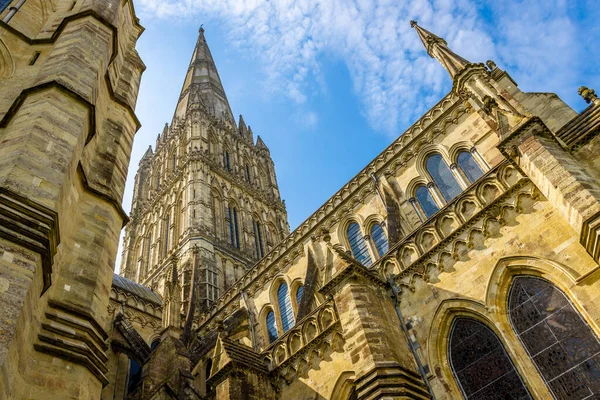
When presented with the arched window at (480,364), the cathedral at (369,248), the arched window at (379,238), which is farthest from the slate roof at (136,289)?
the arched window at (480,364)

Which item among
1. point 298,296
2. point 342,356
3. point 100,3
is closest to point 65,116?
point 100,3

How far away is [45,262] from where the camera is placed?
214 inches

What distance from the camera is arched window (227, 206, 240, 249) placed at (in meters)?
30.6

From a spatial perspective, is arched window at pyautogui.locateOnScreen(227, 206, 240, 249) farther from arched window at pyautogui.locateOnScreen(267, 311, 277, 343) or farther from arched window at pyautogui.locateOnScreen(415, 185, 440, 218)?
arched window at pyautogui.locateOnScreen(415, 185, 440, 218)

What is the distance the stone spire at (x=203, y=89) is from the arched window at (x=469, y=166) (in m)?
28.9

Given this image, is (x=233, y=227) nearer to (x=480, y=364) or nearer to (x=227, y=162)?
(x=227, y=162)

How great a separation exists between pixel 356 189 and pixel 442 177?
325cm

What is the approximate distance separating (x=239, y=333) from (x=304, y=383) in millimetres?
8356

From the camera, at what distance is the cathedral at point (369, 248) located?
6.05 m

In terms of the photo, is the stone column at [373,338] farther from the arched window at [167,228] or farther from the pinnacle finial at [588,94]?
the arched window at [167,228]

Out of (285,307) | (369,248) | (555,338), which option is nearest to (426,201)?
(369,248)

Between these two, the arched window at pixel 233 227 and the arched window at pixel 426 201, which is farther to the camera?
the arched window at pixel 233 227

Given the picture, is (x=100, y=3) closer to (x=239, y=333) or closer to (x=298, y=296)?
(x=298, y=296)

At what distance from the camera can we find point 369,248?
15703 mm
